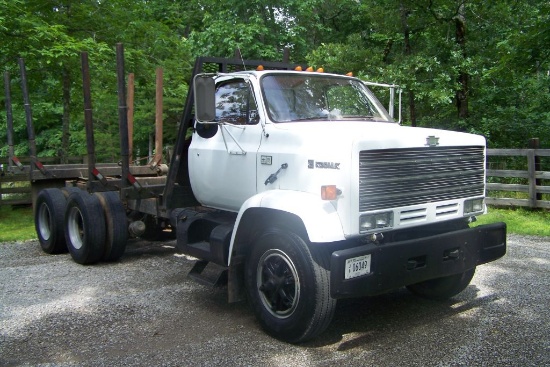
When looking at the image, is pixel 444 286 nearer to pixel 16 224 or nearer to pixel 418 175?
pixel 418 175

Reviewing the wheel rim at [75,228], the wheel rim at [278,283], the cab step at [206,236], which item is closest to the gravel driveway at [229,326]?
the wheel rim at [278,283]

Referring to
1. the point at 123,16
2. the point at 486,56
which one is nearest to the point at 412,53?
the point at 486,56

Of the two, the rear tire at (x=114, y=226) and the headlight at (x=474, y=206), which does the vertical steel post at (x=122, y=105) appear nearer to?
the rear tire at (x=114, y=226)

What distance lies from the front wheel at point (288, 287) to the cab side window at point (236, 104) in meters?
1.27

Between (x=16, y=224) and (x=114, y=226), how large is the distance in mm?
6078

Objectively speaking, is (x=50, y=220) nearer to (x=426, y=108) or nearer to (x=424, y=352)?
(x=424, y=352)

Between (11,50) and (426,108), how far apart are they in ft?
42.0

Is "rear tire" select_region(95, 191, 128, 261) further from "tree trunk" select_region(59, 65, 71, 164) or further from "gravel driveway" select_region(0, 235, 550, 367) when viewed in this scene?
"tree trunk" select_region(59, 65, 71, 164)

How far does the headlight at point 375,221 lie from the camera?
178 inches

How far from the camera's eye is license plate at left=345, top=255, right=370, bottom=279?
14.3 ft

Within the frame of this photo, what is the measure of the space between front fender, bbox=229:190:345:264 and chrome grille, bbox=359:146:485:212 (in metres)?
0.26

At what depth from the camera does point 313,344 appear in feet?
16.0

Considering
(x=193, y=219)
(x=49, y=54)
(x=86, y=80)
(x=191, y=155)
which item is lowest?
(x=193, y=219)

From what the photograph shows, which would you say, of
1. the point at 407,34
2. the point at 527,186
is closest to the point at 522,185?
the point at 527,186
